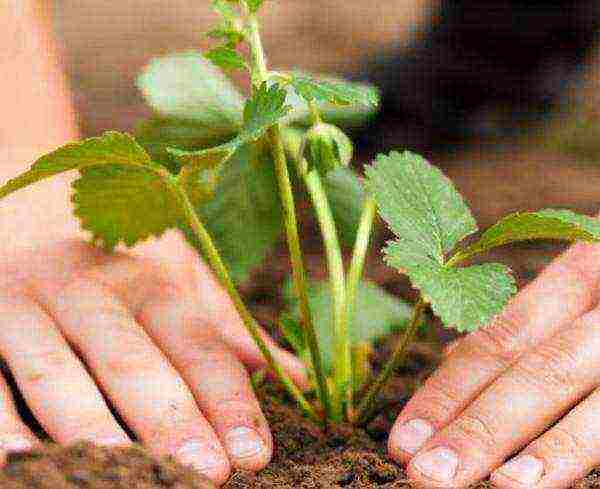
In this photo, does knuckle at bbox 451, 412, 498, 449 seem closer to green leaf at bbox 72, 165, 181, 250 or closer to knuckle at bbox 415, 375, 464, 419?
knuckle at bbox 415, 375, 464, 419

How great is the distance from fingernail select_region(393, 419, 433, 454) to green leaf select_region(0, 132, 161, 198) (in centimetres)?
45

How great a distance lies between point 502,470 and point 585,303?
326 millimetres

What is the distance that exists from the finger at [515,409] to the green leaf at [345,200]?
42cm

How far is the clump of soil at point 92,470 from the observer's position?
2.94 ft

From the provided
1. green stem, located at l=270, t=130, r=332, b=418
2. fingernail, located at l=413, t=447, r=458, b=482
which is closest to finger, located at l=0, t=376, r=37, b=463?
green stem, located at l=270, t=130, r=332, b=418

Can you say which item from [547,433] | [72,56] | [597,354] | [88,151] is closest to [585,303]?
[597,354]

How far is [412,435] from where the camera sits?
1.15 m

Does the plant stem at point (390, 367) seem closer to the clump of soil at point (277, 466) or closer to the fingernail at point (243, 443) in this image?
the clump of soil at point (277, 466)

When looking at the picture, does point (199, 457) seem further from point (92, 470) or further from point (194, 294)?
point (194, 294)

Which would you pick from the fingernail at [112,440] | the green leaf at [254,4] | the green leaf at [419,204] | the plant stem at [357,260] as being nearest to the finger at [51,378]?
the fingernail at [112,440]

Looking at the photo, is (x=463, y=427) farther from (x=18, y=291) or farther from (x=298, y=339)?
(x=18, y=291)

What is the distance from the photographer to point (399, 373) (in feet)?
4.95

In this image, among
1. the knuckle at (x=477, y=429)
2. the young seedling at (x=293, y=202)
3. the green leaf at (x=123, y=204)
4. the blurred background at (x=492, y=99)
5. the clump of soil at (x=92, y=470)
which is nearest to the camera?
the clump of soil at (x=92, y=470)

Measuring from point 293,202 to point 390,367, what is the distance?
0.29 m
